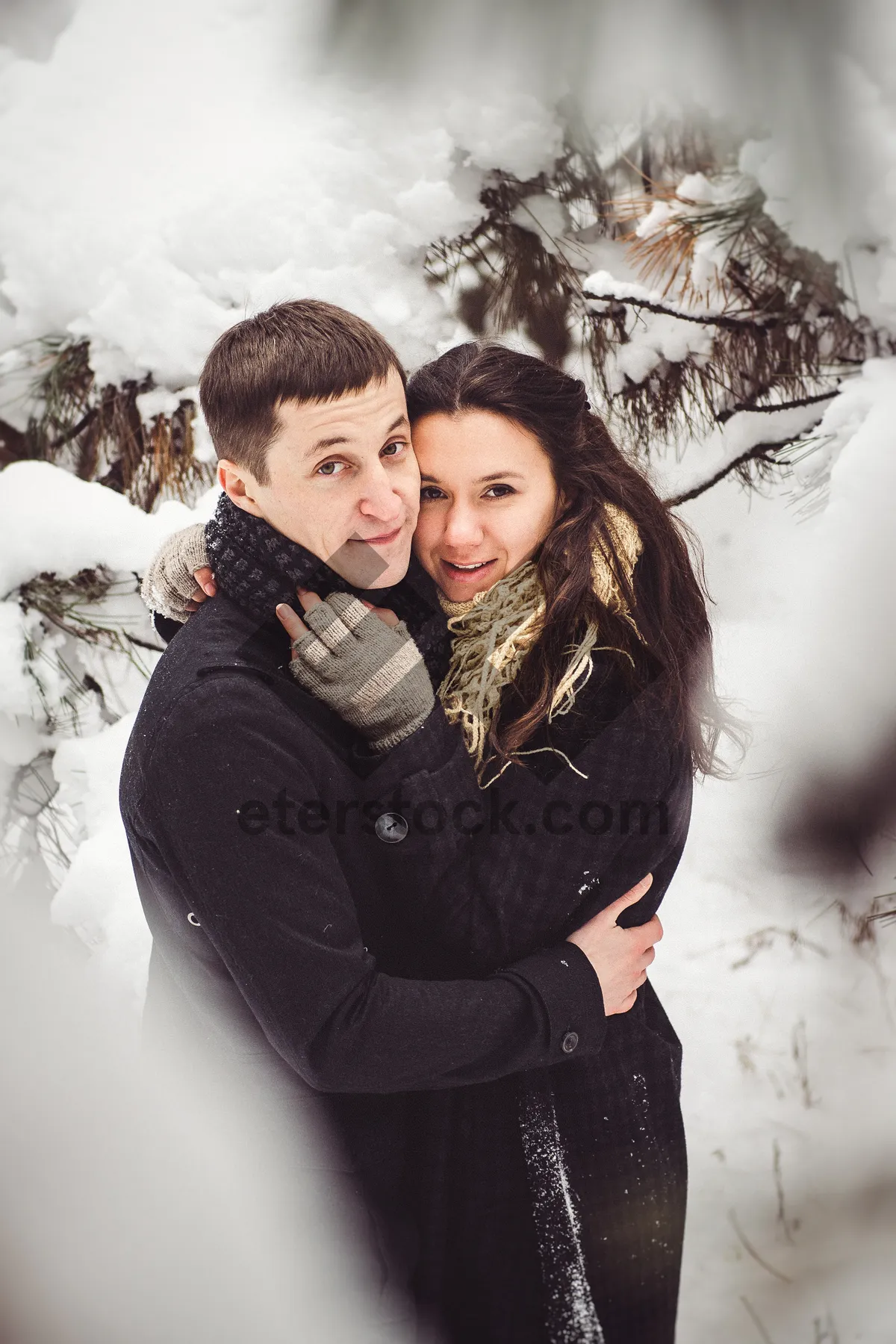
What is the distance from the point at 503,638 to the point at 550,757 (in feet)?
0.43

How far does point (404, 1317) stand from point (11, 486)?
1052mm

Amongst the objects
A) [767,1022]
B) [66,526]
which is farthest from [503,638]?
[767,1022]

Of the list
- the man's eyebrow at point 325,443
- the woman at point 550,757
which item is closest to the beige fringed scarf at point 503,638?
the woman at point 550,757

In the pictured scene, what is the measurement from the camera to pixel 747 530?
135 cm

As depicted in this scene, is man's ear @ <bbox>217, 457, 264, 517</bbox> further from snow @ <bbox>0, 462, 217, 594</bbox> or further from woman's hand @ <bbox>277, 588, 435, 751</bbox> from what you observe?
snow @ <bbox>0, 462, 217, 594</bbox>

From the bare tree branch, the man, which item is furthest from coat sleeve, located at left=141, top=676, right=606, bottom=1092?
the bare tree branch

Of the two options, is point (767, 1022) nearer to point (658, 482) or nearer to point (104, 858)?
point (658, 482)

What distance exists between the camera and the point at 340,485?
0.92m

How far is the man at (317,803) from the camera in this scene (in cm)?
82

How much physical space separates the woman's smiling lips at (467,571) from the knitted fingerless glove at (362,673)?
193 mm

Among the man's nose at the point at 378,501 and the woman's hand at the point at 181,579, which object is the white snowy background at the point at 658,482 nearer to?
the woman's hand at the point at 181,579

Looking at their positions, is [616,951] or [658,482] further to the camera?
[658,482]

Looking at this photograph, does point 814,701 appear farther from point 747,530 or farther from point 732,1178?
point 732,1178

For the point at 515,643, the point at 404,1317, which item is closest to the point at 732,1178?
the point at 404,1317
